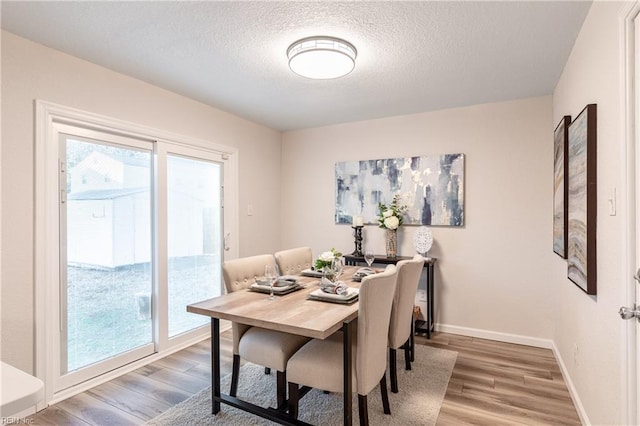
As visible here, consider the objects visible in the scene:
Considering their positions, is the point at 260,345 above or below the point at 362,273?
below

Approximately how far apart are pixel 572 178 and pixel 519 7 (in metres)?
1.11

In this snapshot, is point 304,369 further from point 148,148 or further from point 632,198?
point 148,148

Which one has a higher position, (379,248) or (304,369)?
(379,248)

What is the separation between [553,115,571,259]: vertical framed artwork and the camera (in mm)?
2439

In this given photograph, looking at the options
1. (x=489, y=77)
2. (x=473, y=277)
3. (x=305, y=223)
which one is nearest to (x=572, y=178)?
(x=489, y=77)

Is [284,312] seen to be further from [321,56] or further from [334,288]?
[321,56]

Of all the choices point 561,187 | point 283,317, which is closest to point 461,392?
point 283,317

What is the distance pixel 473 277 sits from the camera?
11.8ft

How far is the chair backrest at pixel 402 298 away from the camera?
2330 millimetres

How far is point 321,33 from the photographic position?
212cm

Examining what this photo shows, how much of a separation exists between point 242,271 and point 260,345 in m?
0.61

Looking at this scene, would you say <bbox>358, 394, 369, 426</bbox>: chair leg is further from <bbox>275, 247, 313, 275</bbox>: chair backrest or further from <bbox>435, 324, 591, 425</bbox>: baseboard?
<bbox>435, 324, 591, 425</bbox>: baseboard

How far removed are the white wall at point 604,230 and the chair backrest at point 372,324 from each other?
1020mm

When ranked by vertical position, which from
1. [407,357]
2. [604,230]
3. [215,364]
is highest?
[604,230]
